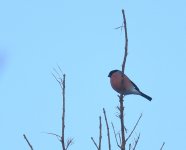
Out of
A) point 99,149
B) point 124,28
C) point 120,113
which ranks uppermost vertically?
point 124,28

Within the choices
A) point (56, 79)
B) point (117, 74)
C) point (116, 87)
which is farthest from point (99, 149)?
point (117, 74)

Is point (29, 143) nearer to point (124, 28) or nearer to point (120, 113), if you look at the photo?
point (120, 113)

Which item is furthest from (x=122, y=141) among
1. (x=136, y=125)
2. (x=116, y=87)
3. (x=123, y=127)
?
(x=116, y=87)

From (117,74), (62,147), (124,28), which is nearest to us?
(62,147)

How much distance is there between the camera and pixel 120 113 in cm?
303

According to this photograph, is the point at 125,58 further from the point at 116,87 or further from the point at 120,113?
the point at 116,87

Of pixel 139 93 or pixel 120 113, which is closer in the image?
pixel 120 113

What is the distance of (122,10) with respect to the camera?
9.71 ft

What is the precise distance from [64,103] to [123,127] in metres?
0.41

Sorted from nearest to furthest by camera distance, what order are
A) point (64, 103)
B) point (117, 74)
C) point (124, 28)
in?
point (64, 103) → point (124, 28) → point (117, 74)

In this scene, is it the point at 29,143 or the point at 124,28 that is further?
the point at 124,28

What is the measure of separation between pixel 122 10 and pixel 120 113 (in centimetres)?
68

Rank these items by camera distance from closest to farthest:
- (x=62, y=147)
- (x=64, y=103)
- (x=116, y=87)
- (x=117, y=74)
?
(x=62, y=147) < (x=64, y=103) < (x=116, y=87) < (x=117, y=74)

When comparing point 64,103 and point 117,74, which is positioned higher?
point 117,74
